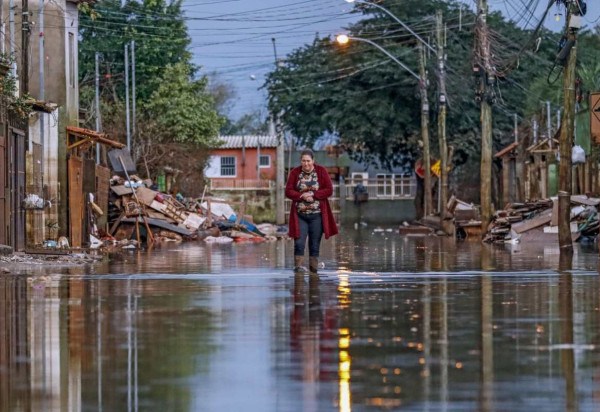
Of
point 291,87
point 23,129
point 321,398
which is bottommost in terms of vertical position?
point 321,398

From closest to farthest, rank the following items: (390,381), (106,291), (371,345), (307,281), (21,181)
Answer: (390,381)
(371,345)
(106,291)
(307,281)
(21,181)

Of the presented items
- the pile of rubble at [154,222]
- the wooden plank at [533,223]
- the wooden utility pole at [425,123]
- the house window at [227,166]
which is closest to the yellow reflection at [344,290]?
the wooden plank at [533,223]

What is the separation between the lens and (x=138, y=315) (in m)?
15.1

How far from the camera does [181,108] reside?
243ft

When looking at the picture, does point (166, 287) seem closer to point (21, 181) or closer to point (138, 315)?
point (138, 315)

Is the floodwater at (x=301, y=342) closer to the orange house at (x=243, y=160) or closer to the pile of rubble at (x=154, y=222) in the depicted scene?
the pile of rubble at (x=154, y=222)

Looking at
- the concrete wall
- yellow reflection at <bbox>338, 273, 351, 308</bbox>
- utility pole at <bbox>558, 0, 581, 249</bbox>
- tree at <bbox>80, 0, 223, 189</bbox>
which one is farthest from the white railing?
yellow reflection at <bbox>338, 273, 351, 308</bbox>

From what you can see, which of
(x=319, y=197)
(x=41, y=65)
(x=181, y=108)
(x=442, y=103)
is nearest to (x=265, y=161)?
(x=181, y=108)

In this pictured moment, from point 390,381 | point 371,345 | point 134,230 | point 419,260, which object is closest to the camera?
point 390,381

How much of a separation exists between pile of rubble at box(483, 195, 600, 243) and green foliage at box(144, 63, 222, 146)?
29.8 meters

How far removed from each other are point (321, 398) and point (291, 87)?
2865 inches

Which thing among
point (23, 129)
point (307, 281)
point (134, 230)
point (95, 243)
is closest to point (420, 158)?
point (134, 230)

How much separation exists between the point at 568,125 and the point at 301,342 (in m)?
21.0

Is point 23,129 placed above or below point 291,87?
below
